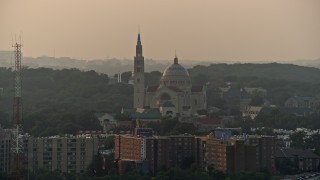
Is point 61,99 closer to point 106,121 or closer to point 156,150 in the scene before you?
point 106,121

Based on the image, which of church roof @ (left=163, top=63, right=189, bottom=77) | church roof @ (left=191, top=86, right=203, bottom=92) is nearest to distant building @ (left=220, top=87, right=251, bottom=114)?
church roof @ (left=191, top=86, right=203, bottom=92)

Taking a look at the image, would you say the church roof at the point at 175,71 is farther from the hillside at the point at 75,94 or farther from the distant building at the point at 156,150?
the distant building at the point at 156,150

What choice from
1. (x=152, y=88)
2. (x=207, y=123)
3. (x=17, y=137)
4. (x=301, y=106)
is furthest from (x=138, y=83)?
(x=17, y=137)

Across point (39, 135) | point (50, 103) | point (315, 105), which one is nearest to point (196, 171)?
point (39, 135)

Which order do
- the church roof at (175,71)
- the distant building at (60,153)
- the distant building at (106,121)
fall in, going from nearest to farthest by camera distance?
the distant building at (60,153) → the distant building at (106,121) → the church roof at (175,71)

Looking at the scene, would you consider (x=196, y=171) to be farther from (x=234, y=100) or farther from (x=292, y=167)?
(x=234, y=100)

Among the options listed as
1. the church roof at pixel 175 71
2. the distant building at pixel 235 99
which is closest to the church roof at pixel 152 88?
the church roof at pixel 175 71
